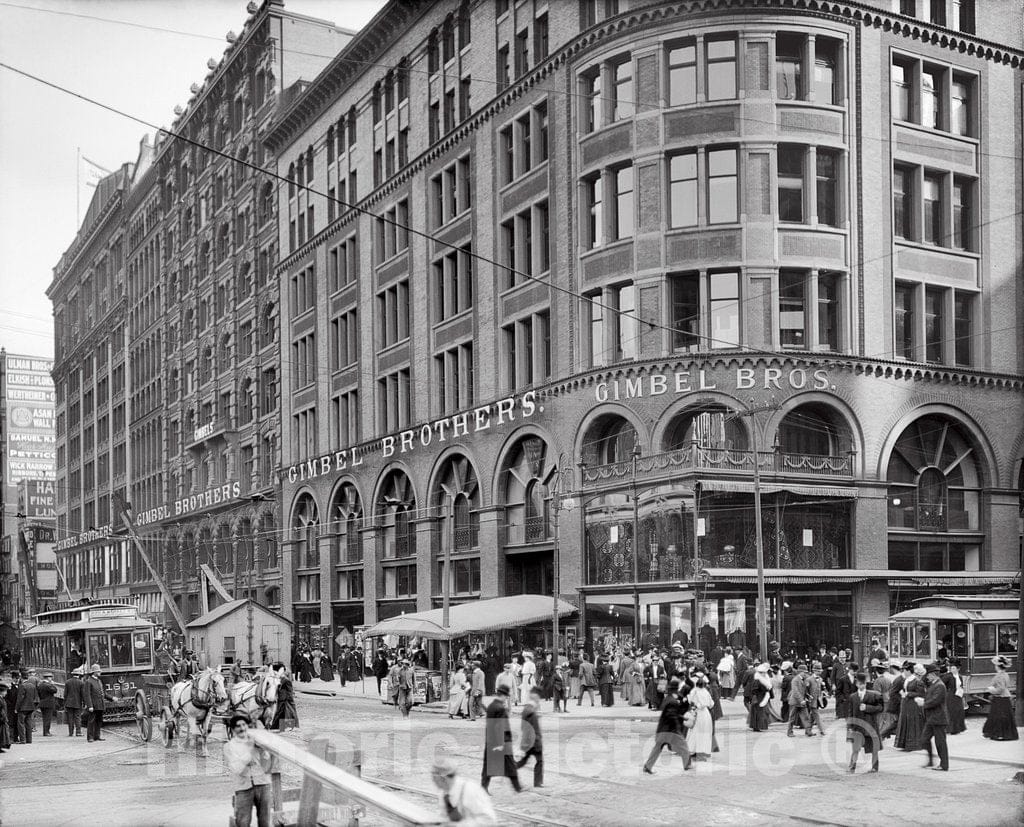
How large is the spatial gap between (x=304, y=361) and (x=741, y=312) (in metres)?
34.6

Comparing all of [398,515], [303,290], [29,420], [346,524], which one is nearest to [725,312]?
[398,515]

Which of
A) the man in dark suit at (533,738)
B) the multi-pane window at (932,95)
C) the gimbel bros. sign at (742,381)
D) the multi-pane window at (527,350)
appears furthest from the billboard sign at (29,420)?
the man in dark suit at (533,738)

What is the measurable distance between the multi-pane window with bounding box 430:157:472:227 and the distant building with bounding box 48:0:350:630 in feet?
66.1

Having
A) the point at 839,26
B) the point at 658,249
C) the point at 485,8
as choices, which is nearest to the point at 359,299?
the point at 485,8

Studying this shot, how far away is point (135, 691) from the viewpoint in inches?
1390

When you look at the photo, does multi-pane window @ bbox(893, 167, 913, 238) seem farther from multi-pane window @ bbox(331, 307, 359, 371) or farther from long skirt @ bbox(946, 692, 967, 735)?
multi-pane window @ bbox(331, 307, 359, 371)

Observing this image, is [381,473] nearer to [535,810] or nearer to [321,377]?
[321,377]

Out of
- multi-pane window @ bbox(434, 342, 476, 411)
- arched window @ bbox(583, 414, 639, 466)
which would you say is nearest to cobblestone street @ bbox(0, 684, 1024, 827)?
arched window @ bbox(583, 414, 639, 466)

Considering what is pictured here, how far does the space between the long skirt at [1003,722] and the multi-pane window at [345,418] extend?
1728 inches

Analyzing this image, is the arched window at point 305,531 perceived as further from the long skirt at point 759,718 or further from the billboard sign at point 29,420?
the billboard sign at point 29,420

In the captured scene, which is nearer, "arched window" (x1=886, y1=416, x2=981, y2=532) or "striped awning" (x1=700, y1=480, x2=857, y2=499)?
"striped awning" (x1=700, y1=480, x2=857, y2=499)

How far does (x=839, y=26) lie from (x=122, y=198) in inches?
2989

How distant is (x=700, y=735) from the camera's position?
22.5m

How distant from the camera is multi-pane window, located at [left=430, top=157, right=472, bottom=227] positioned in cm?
5628
